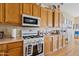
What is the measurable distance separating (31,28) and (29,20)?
0.37 meters

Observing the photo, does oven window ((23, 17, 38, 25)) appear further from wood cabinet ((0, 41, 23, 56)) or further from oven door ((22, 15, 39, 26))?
wood cabinet ((0, 41, 23, 56))

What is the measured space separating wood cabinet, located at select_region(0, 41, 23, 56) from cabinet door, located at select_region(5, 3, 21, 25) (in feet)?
1.57

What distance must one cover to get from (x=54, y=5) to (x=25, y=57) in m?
2.25

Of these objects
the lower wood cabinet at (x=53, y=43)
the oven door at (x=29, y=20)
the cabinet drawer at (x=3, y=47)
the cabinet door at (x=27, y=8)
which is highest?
the cabinet door at (x=27, y=8)

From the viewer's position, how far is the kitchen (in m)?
2.32

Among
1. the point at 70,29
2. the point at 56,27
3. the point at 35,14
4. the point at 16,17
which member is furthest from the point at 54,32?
the point at 16,17

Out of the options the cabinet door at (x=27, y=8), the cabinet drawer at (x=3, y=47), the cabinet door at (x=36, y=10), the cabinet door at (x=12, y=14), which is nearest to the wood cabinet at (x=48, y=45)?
the cabinet door at (x=36, y=10)

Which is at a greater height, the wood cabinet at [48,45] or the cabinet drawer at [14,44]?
the cabinet drawer at [14,44]

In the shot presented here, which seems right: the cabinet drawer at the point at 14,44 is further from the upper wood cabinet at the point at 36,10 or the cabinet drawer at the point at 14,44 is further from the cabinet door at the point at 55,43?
the cabinet door at the point at 55,43

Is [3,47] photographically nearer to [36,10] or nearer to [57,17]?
[36,10]

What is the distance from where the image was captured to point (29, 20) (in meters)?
3.04

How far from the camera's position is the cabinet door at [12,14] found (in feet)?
7.90

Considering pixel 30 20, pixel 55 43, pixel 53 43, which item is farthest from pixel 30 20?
pixel 55 43

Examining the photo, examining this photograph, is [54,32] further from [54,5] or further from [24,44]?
[24,44]
